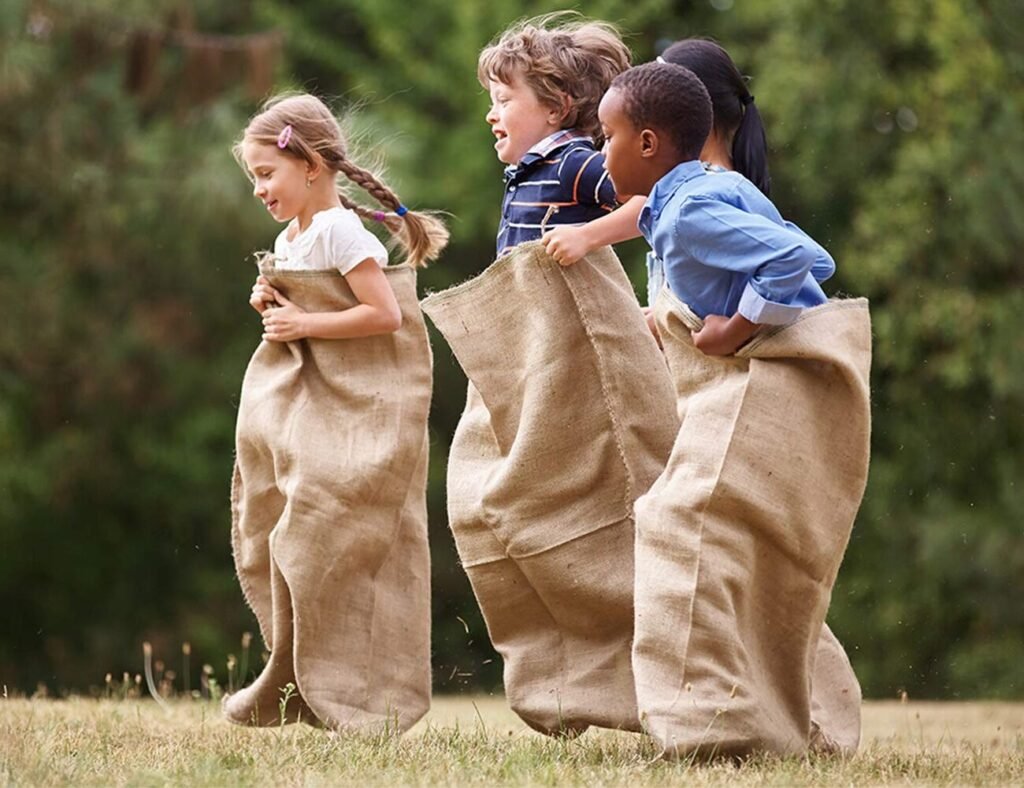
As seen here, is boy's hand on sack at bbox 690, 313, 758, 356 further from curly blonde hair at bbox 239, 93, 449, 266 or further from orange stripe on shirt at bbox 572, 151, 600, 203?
curly blonde hair at bbox 239, 93, 449, 266

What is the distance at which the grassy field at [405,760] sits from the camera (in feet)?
13.7

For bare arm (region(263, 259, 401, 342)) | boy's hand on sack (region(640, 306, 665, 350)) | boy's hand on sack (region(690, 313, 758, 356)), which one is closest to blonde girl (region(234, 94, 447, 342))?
bare arm (region(263, 259, 401, 342))

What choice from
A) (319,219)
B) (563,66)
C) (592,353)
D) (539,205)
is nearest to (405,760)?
(592,353)

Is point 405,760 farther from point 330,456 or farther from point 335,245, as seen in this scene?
point 335,245

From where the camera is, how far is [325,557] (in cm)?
536

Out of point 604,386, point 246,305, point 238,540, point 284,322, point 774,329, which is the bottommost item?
point 246,305

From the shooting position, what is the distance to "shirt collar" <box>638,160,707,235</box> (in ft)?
15.2

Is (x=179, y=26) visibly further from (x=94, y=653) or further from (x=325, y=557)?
(x=325, y=557)

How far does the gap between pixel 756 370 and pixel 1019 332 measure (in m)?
11.8

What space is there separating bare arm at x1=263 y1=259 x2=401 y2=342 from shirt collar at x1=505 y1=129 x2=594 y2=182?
496 mm

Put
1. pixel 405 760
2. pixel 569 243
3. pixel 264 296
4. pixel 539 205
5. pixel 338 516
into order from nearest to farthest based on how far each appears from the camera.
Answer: pixel 405 760, pixel 569 243, pixel 539 205, pixel 338 516, pixel 264 296

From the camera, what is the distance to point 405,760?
4562 mm

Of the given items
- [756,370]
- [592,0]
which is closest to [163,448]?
Answer: [592,0]

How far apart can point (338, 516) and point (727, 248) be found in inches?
60.1
